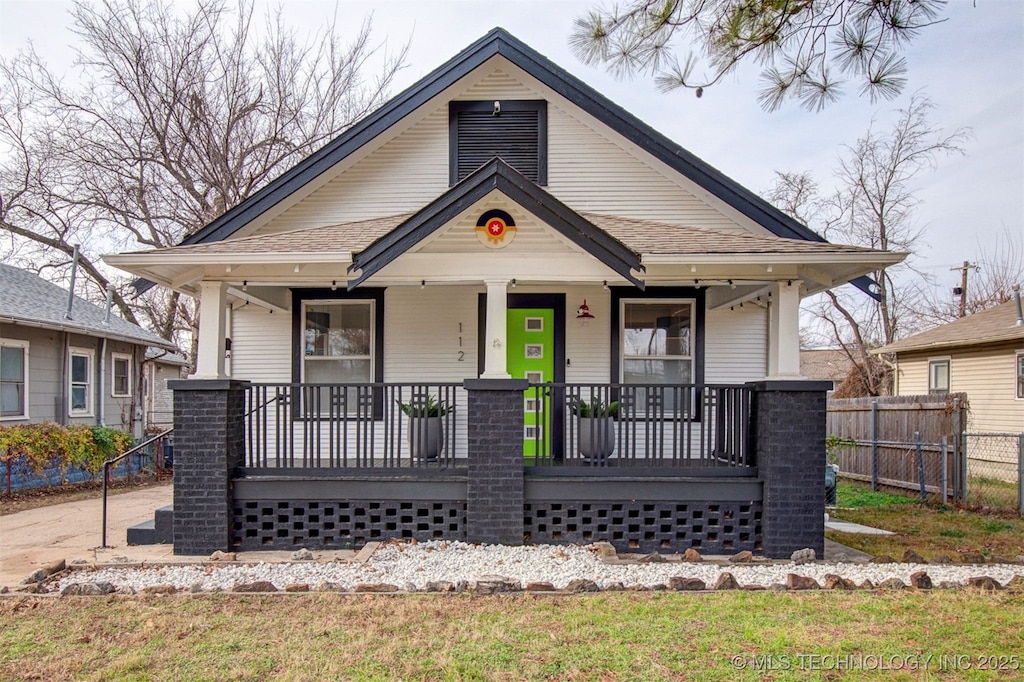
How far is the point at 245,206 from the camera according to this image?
304 inches

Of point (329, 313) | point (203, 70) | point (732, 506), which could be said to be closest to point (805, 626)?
point (732, 506)

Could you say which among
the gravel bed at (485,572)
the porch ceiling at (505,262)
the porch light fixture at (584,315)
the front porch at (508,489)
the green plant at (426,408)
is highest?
the porch ceiling at (505,262)

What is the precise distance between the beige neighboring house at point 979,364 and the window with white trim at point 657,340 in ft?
32.1

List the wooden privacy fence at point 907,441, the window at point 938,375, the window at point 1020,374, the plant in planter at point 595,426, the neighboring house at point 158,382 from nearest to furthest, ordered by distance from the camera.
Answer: the plant in planter at point 595,426 < the wooden privacy fence at point 907,441 < the window at point 1020,374 < the window at point 938,375 < the neighboring house at point 158,382

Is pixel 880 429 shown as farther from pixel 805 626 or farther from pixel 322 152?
pixel 322 152

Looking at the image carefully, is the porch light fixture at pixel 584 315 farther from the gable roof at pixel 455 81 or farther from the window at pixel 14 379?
the window at pixel 14 379

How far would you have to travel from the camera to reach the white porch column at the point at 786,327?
640cm

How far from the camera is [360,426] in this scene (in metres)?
8.09

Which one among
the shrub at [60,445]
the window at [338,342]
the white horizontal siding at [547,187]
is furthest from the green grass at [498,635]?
the shrub at [60,445]

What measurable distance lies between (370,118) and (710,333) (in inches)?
202

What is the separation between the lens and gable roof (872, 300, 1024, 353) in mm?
13852

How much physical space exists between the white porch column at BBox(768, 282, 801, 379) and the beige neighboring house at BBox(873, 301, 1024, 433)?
10.1 metres

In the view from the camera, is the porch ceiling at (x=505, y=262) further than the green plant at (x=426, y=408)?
No

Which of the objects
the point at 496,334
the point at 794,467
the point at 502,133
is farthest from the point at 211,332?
the point at 794,467
